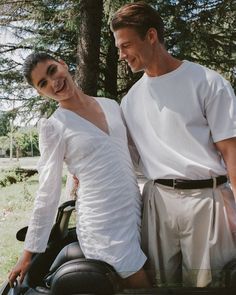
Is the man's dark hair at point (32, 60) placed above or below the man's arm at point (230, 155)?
above

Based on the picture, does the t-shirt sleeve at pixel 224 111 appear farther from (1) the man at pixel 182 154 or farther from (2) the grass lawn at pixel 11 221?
(2) the grass lawn at pixel 11 221

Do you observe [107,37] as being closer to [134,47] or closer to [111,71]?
[111,71]

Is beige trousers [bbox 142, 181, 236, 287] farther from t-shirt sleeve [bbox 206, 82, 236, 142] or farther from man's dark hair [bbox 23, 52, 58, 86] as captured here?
man's dark hair [bbox 23, 52, 58, 86]

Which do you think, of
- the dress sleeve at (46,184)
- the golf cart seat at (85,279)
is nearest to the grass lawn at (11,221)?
the dress sleeve at (46,184)

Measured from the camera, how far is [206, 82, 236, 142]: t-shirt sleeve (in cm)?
181

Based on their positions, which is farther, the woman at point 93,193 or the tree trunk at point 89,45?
the tree trunk at point 89,45

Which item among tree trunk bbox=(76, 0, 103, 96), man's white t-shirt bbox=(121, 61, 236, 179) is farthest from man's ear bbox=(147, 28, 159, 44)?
tree trunk bbox=(76, 0, 103, 96)

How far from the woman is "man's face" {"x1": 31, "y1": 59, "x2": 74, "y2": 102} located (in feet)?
0.36

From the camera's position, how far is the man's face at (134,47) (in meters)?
1.94

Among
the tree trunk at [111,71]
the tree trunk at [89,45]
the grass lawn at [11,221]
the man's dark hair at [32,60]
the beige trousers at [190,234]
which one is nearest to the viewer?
the beige trousers at [190,234]

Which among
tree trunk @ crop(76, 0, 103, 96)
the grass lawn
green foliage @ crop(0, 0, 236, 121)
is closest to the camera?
the grass lawn

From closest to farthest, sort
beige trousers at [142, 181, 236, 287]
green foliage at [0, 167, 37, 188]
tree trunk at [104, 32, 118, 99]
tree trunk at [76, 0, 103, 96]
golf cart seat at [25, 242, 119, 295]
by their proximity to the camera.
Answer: golf cart seat at [25, 242, 119, 295] < beige trousers at [142, 181, 236, 287] < tree trunk at [76, 0, 103, 96] < tree trunk at [104, 32, 118, 99] < green foliage at [0, 167, 37, 188]

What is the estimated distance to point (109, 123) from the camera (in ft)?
6.72

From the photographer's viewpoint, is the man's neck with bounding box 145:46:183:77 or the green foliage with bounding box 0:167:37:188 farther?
the green foliage with bounding box 0:167:37:188
